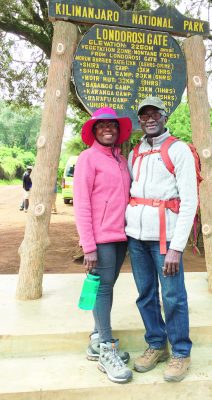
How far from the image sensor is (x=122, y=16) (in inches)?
164

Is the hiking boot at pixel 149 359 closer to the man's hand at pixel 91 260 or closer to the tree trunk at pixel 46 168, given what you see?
the man's hand at pixel 91 260

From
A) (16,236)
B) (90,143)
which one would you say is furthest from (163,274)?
(16,236)

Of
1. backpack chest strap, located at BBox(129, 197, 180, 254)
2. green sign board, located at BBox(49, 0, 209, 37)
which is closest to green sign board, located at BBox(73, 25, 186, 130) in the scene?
green sign board, located at BBox(49, 0, 209, 37)

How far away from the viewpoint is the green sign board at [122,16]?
13.2 feet

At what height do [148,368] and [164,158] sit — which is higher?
[164,158]

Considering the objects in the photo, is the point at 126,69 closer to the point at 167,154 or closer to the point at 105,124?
the point at 105,124

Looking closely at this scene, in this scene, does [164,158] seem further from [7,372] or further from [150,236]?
[7,372]

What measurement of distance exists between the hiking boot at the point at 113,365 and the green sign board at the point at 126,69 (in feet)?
7.18

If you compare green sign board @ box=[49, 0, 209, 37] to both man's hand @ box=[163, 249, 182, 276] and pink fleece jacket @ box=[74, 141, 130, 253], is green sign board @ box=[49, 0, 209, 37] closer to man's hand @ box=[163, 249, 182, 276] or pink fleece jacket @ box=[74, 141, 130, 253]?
pink fleece jacket @ box=[74, 141, 130, 253]

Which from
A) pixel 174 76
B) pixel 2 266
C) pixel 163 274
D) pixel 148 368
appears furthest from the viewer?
pixel 2 266

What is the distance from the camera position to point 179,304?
108 inches

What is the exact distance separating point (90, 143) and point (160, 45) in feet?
6.04

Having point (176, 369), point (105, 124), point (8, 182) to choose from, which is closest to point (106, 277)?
point (176, 369)

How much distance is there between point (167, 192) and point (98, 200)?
1.50 ft
